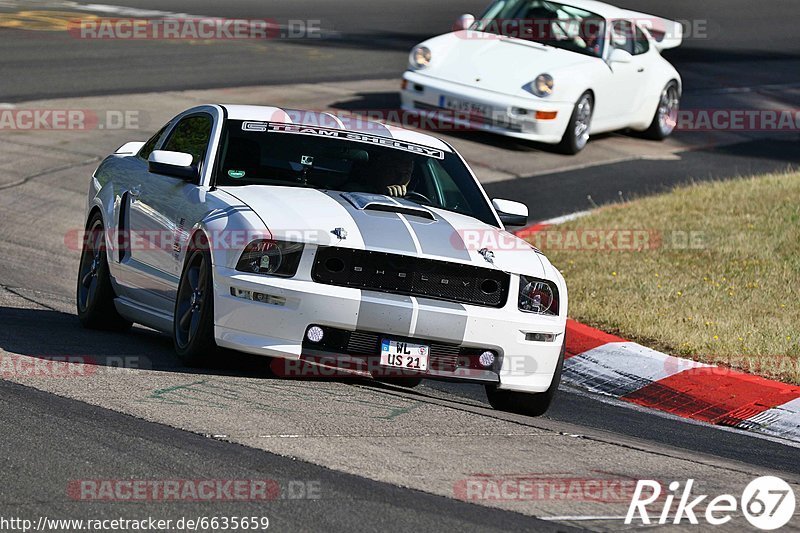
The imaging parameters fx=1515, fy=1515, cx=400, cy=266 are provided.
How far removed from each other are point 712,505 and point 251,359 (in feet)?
10.2

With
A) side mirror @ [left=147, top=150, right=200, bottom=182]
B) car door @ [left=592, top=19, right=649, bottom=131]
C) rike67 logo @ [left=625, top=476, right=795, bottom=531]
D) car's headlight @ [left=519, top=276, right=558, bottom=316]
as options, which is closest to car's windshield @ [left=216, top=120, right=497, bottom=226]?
side mirror @ [left=147, top=150, right=200, bottom=182]

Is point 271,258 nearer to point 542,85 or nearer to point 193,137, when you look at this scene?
point 193,137

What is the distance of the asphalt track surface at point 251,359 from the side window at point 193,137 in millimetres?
1170

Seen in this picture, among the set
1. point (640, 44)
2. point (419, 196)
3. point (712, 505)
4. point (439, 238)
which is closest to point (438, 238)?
point (439, 238)

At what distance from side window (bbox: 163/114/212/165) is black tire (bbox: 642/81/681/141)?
11.7 metres

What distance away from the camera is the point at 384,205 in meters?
8.01

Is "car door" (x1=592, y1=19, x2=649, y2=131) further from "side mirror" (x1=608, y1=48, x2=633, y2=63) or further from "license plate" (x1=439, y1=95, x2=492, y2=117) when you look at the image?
"license plate" (x1=439, y1=95, x2=492, y2=117)

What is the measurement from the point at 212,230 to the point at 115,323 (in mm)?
2088

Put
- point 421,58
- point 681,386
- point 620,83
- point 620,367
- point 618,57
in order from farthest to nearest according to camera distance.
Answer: point 620,83 < point 618,57 < point 421,58 < point 620,367 < point 681,386

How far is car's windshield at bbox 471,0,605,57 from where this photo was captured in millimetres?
18828

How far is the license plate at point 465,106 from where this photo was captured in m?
17.7

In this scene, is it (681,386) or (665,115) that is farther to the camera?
(665,115)

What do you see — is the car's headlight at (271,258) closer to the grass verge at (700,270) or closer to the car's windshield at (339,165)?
the car's windshield at (339,165)

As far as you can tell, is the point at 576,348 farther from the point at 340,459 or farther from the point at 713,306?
the point at 340,459
